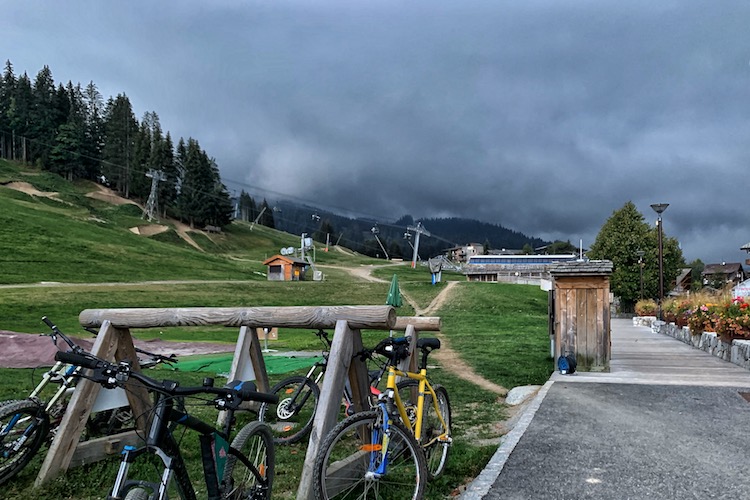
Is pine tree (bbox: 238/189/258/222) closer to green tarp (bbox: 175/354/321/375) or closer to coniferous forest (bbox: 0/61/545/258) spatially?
coniferous forest (bbox: 0/61/545/258)

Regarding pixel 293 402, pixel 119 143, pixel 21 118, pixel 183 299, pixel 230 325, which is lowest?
pixel 183 299

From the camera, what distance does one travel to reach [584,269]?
34.6 ft

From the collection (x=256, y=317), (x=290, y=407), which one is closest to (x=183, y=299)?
(x=290, y=407)

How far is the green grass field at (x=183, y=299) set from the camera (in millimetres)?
5141

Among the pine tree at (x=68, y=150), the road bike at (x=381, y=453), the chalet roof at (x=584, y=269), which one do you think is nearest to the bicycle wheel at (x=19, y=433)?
the road bike at (x=381, y=453)

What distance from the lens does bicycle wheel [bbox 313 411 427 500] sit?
3.40 meters

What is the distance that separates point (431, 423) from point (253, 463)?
2.18 meters

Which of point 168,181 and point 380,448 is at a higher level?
point 168,181

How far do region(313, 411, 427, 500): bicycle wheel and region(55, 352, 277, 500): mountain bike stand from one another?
0.52 m

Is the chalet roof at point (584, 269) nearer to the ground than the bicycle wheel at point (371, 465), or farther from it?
farther from it

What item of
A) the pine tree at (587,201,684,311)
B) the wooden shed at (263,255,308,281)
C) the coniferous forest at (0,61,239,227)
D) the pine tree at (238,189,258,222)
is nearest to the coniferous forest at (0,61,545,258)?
the coniferous forest at (0,61,239,227)

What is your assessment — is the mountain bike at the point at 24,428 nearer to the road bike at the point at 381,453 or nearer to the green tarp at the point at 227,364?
the road bike at the point at 381,453

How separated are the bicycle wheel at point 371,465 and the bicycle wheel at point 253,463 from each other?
486 mm

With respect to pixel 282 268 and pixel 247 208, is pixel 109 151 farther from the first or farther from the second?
pixel 247 208
